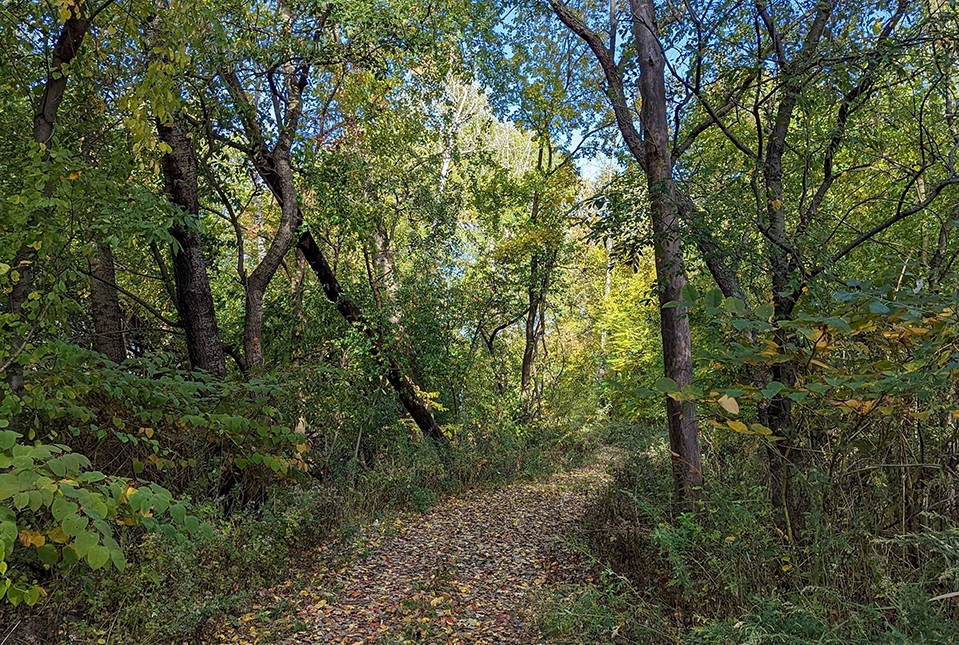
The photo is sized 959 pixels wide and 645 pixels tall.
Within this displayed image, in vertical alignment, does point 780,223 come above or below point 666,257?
above

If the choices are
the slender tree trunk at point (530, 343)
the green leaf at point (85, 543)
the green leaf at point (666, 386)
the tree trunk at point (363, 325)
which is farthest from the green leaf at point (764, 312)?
the slender tree trunk at point (530, 343)

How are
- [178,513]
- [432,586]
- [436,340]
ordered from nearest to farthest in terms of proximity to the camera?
[178,513]
[432,586]
[436,340]

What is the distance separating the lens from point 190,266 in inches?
227

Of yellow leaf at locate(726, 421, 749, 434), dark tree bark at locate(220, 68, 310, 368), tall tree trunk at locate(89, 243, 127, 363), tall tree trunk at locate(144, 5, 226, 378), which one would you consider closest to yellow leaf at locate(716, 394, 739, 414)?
yellow leaf at locate(726, 421, 749, 434)

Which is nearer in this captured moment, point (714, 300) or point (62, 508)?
point (62, 508)

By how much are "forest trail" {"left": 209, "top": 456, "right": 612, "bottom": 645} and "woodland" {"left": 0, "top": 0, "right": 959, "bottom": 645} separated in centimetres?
6

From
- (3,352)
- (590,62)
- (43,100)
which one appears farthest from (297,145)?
(590,62)

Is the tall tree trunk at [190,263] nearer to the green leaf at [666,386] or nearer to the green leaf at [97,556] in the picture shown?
the green leaf at [97,556]

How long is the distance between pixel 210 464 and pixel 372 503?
2344mm

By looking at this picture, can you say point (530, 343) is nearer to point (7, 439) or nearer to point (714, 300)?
point (714, 300)

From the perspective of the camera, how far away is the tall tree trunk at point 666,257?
4777 mm

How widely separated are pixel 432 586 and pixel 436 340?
566 cm

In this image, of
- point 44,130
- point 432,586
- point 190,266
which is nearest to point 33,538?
point 44,130

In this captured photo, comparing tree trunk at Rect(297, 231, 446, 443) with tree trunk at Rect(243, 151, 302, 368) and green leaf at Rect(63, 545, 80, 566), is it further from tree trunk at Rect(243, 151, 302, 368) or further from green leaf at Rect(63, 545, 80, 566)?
green leaf at Rect(63, 545, 80, 566)
